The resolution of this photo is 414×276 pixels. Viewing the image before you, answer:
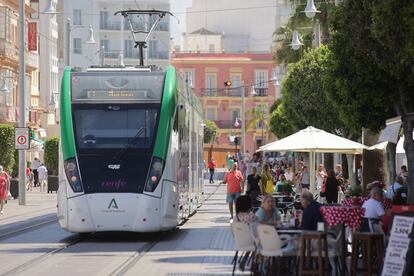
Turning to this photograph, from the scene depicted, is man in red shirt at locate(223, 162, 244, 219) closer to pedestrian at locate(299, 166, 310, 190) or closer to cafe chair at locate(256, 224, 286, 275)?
pedestrian at locate(299, 166, 310, 190)

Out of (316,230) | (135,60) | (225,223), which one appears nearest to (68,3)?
(135,60)

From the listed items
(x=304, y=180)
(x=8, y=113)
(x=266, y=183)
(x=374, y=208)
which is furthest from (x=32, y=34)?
(x=374, y=208)

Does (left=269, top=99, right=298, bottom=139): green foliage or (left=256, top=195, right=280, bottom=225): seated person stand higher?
(left=269, top=99, right=298, bottom=139): green foliage

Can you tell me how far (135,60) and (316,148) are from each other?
9526 centimetres

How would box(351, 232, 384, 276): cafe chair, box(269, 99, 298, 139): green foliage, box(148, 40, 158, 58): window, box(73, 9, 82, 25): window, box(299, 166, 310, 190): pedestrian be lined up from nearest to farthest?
box(351, 232, 384, 276): cafe chair, box(299, 166, 310, 190): pedestrian, box(269, 99, 298, 139): green foliage, box(73, 9, 82, 25): window, box(148, 40, 158, 58): window

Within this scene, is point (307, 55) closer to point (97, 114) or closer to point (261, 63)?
point (97, 114)

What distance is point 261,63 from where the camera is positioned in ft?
445

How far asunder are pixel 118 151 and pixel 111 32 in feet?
335

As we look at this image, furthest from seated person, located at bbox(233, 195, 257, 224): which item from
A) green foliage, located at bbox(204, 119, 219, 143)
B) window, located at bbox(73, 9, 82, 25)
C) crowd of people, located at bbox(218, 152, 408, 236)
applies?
window, located at bbox(73, 9, 82, 25)

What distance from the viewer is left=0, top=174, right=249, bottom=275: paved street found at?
69.6ft

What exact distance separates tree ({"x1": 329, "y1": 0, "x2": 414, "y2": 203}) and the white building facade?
324 feet

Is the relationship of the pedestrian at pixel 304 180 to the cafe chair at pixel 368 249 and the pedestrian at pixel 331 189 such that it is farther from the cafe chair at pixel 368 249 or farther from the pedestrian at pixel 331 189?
the cafe chair at pixel 368 249

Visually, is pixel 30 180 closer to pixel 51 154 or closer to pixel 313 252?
pixel 51 154

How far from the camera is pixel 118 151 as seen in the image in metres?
26.8
